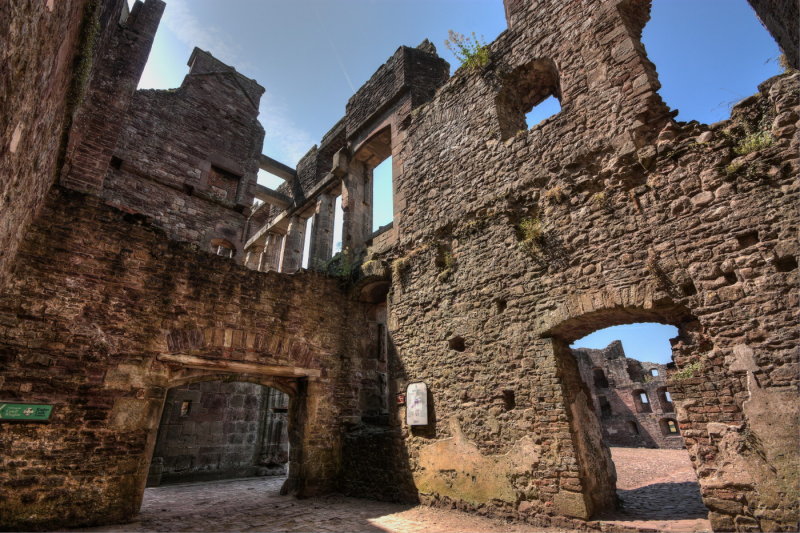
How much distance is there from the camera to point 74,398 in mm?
5062

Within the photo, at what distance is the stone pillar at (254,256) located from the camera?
15.5 m

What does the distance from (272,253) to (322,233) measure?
408cm

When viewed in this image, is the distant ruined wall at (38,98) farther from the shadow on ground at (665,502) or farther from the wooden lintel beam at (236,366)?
the shadow on ground at (665,502)

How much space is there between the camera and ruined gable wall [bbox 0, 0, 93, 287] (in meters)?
2.81

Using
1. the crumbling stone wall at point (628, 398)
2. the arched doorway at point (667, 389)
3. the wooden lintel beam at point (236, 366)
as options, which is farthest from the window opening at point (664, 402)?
the wooden lintel beam at point (236, 366)

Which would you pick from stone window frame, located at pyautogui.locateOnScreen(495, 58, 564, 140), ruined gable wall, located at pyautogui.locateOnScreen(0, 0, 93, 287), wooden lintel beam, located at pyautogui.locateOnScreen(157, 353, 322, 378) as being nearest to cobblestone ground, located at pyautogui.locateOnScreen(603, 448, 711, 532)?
wooden lintel beam, located at pyautogui.locateOnScreen(157, 353, 322, 378)

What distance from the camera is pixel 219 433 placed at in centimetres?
1020

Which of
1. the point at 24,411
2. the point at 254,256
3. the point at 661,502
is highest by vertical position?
the point at 254,256

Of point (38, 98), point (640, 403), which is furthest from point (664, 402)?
point (38, 98)

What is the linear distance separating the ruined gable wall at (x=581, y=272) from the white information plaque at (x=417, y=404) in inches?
6.0

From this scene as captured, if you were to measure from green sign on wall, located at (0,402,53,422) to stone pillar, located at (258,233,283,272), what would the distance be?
355 inches

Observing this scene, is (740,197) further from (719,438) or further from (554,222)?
(719,438)

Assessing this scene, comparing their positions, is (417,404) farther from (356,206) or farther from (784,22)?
(784,22)

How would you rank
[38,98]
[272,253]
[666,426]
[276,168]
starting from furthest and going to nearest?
[666,426] < [272,253] < [276,168] < [38,98]
